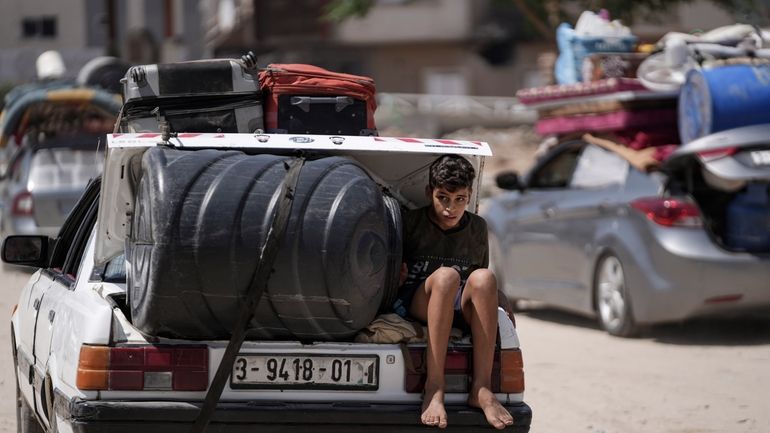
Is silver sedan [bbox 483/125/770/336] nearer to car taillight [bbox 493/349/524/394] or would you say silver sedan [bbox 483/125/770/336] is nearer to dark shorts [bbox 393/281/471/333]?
dark shorts [bbox 393/281/471/333]

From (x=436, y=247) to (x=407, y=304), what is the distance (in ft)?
0.99

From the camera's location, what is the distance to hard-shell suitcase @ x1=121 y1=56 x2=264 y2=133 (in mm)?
6723

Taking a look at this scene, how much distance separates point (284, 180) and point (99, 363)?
94 cm

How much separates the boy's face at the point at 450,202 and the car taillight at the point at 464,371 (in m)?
0.65

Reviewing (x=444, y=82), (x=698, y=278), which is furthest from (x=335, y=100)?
(x=444, y=82)

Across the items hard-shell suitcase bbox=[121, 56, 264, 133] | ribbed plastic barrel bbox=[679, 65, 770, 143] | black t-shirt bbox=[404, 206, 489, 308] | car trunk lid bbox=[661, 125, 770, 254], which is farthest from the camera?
ribbed plastic barrel bbox=[679, 65, 770, 143]

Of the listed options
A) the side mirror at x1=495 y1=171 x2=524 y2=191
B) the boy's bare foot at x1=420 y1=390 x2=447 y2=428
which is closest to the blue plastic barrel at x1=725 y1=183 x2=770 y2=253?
the side mirror at x1=495 y1=171 x2=524 y2=191

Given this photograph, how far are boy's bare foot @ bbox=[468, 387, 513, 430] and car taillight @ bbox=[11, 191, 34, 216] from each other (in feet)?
38.6

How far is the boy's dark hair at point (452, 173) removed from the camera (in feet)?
19.2

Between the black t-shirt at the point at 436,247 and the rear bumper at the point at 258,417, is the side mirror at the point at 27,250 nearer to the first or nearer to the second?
the rear bumper at the point at 258,417

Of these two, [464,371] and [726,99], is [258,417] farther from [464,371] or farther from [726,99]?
[726,99]

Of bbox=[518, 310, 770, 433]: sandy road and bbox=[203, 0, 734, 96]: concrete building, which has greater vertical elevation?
bbox=[518, 310, 770, 433]: sandy road

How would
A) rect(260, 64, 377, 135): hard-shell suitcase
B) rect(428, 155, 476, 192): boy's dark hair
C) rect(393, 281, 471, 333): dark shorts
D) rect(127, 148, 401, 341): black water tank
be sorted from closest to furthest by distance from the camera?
rect(127, 148, 401, 341): black water tank, rect(393, 281, 471, 333): dark shorts, rect(428, 155, 476, 192): boy's dark hair, rect(260, 64, 377, 135): hard-shell suitcase

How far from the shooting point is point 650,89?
1196 cm
